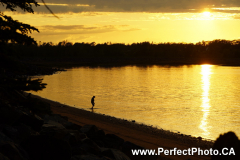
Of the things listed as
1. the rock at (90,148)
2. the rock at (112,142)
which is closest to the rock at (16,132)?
the rock at (90,148)

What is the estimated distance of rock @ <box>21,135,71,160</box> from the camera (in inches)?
317

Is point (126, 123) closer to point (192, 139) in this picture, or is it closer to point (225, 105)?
point (192, 139)

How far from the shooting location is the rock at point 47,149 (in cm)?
806

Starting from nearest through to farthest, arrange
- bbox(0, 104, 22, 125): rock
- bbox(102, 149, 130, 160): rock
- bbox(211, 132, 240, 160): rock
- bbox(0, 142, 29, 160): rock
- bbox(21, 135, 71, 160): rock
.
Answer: bbox(211, 132, 240, 160): rock → bbox(0, 142, 29, 160): rock → bbox(21, 135, 71, 160): rock → bbox(102, 149, 130, 160): rock → bbox(0, 104, 22, 125): rock

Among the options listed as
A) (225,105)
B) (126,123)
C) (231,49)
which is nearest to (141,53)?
(231,49)

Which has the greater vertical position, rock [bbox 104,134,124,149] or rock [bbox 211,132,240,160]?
rock [bbox 211,132,240,160]

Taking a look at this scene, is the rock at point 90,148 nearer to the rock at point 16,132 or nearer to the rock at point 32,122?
the rock at point 16,132

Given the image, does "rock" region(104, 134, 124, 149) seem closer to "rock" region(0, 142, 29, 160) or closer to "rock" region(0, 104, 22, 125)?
"rock" region(0, 104, 22, 125)

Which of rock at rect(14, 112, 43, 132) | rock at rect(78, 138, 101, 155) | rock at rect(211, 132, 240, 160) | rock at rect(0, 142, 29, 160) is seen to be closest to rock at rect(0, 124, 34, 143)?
rock at rect(14, 112, 43, 132)

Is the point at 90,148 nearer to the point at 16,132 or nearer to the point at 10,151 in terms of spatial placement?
the point at 16,132

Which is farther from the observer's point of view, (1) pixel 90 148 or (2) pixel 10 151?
(1) pixel 90 148

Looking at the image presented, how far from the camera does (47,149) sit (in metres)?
8.09

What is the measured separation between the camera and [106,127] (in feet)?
54.5

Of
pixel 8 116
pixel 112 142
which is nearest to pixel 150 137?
pixel 112 142
